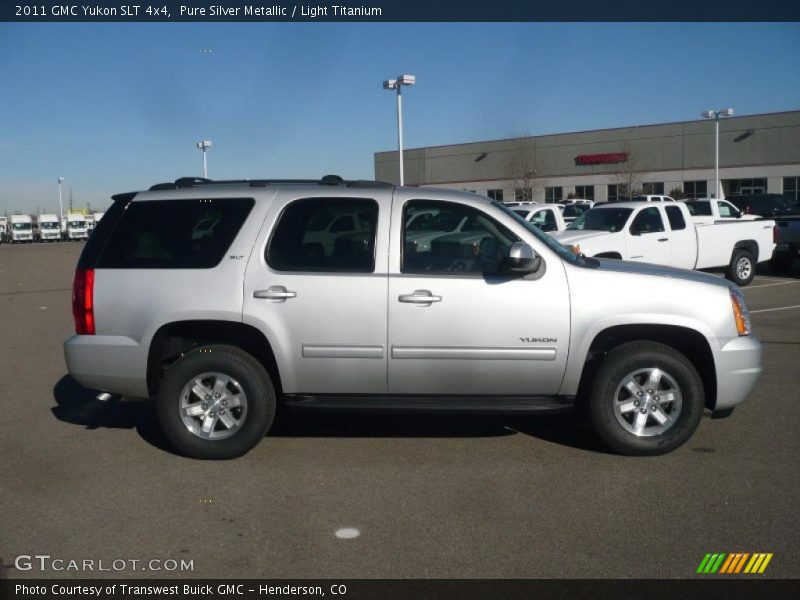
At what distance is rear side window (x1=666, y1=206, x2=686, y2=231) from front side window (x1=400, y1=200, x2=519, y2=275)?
10.8 m

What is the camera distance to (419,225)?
617cm

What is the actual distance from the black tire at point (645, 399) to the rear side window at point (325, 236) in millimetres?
1832

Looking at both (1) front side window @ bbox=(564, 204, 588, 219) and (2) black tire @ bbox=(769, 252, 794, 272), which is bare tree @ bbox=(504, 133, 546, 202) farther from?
(2) black tire @ bbox=(769, 252, 794, 272)

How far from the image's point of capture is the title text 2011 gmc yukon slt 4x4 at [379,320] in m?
5.79

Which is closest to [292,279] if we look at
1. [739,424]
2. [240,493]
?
[240,493]

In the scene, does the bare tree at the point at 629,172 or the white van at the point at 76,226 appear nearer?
the bare tree at the point at 629,172

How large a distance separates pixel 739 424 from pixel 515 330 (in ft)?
7.46

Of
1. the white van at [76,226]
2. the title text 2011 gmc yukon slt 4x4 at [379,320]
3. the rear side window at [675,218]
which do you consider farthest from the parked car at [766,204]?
the white van at [76,226]

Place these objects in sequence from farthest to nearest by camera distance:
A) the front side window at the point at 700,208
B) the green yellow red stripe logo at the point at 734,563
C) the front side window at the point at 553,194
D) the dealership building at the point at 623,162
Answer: the front side window at the point at 553,194 < the dealership building at the point at 623,162 < the front side window at the point at 700,208 < the green yellow red stripe logo at the point at 734,563

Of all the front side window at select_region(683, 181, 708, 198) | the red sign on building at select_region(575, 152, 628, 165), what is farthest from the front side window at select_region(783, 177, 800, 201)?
the red sign on building at select_region(575, 152, 628, 165)

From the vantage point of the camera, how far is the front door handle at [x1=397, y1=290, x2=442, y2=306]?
5.76m

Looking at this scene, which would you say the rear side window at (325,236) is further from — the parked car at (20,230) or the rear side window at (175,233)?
the parked car at (20,230)
